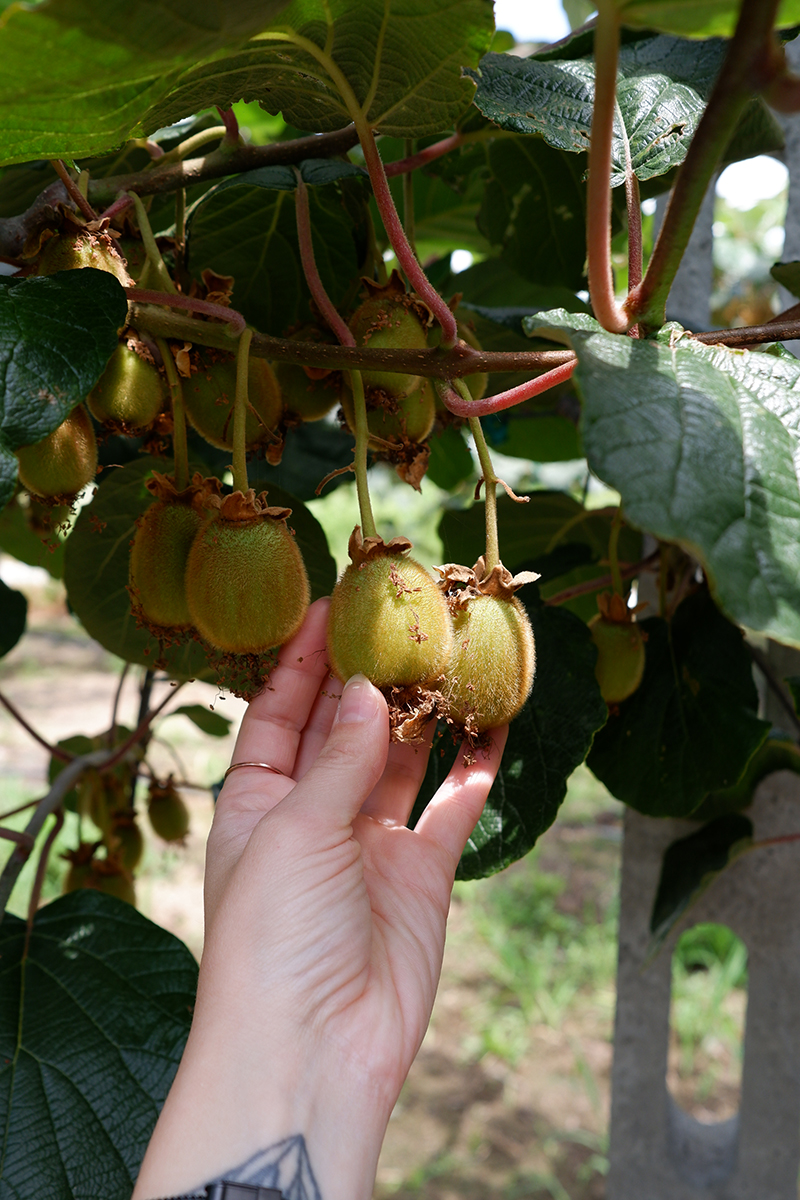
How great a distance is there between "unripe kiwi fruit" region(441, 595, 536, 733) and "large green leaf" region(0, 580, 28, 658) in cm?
70

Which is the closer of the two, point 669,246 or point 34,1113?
point 669,246

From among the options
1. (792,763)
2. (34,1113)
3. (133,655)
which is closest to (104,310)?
(133,655)

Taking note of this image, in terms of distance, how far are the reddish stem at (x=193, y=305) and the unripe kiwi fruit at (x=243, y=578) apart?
0.13 m

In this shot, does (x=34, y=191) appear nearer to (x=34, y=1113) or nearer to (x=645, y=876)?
(x=34, y=1113)

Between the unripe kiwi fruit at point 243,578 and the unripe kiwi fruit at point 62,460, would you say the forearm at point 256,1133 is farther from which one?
the unripe kiwi fruit at point 62,460

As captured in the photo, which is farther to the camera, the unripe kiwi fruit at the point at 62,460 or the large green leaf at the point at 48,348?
the unripe kiwi fruit at the point at 62,460

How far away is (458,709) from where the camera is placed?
0.65 m

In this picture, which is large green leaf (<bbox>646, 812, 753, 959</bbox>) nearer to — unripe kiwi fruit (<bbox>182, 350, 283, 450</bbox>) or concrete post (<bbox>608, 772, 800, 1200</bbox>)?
concrete post (<bbox>608, 772, 800, 1200</bbox>)

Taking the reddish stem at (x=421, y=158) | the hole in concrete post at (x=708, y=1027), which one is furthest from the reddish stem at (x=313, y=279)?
the hole in concrete post at (x=708, y=1027)

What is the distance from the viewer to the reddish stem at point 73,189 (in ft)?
2.07

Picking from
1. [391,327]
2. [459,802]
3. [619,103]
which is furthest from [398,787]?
[619,103]

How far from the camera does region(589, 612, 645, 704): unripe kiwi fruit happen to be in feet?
2.88

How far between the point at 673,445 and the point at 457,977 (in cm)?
255

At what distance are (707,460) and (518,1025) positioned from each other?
2.39m
